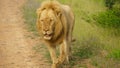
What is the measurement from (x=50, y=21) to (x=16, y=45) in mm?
3607

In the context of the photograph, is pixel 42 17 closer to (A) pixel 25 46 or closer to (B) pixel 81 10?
(A) pixel 25 46

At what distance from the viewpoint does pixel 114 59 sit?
10.2 m

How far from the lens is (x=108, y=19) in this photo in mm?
19422

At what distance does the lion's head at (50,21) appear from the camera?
308 inches

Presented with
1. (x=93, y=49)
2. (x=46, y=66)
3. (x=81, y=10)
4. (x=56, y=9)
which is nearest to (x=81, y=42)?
(x=93, y=49)

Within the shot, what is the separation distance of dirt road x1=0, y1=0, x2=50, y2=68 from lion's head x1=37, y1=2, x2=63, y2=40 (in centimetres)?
142

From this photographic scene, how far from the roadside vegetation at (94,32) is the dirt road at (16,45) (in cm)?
31

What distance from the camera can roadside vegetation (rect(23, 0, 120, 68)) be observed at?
9.75m

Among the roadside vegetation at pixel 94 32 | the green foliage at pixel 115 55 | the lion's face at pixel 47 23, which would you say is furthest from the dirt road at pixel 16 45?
the green foliage at pixel 115 55

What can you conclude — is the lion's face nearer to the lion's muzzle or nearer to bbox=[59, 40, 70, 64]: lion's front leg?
the lion's muzzle

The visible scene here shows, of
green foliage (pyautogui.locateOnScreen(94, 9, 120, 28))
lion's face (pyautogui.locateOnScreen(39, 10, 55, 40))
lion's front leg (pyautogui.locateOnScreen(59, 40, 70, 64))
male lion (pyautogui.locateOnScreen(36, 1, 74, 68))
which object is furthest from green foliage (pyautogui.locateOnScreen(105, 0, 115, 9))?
lion's face (pyautogui.locateOnScreen(39, 10, 55, 40))

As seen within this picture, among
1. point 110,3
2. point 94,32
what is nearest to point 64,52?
point 94,32

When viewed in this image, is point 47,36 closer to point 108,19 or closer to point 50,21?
point 50,21

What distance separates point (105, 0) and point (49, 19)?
48.7 feet
